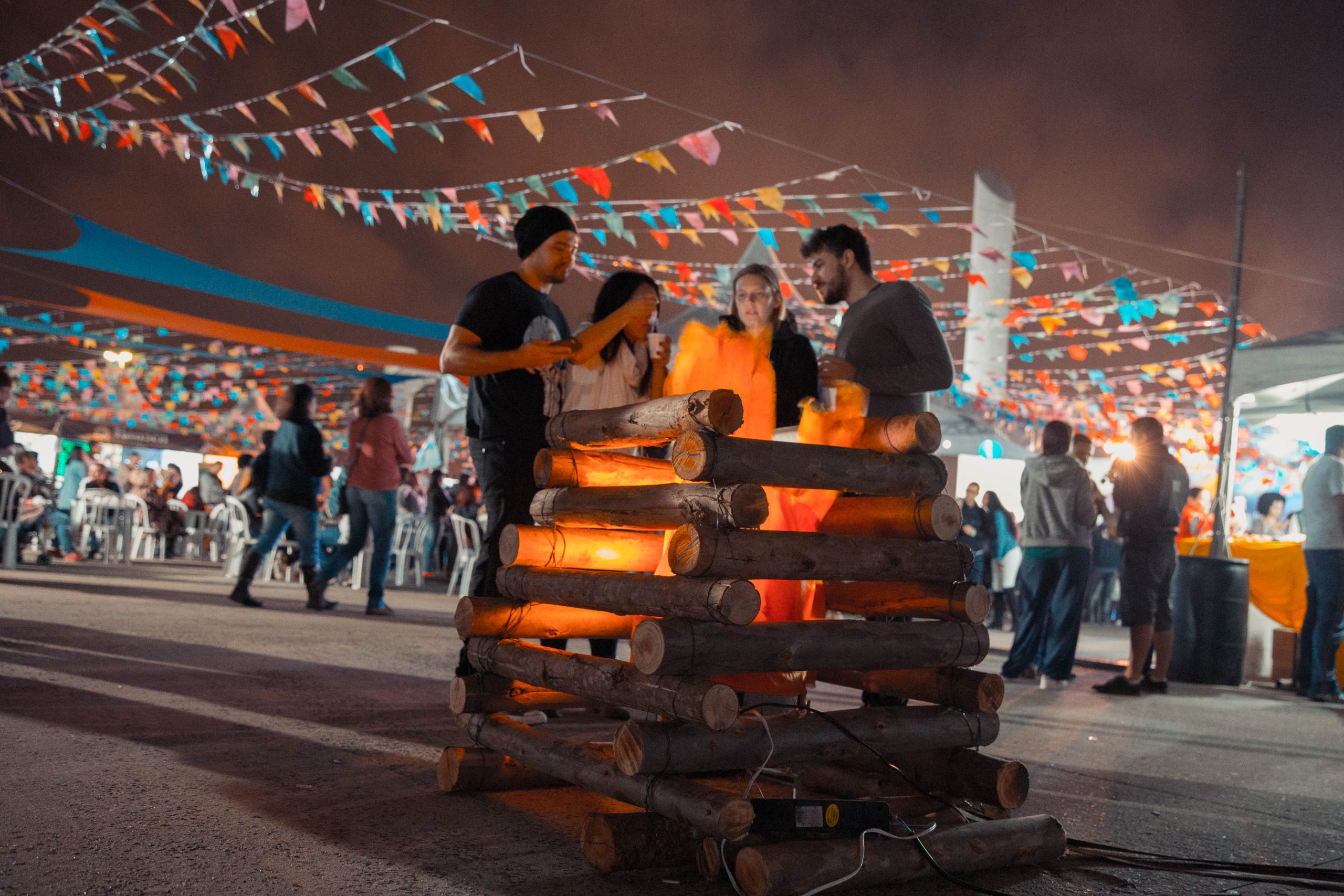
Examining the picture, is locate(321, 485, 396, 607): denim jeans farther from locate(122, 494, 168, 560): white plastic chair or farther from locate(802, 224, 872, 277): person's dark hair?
locate(122, 494, 168, 560): white plastic chair

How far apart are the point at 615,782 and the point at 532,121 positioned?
246 inches

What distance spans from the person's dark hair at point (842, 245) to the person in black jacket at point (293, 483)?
5468mm

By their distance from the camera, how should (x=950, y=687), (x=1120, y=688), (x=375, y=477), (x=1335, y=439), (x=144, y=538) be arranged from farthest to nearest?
(x=144, y=538) < (x=375, y=477) < (x=1335, y=439) < (x=1120, y=688) < (x=950, y=687)

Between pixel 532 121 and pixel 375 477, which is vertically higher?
pixel 532 121

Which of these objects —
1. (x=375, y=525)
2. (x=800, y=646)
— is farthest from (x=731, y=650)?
(x=375, y=525)

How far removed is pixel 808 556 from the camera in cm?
240

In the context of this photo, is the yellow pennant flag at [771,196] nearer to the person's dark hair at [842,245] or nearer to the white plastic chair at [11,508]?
the person's dark hair at [842,245]

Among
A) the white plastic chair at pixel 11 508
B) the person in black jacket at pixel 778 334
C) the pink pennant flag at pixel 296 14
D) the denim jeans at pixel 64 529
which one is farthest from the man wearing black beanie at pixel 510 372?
the denim jeans at pixel 64 529

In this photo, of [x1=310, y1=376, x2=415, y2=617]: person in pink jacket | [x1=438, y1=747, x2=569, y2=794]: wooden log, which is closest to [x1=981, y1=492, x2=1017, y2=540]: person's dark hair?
[x1=310, y1=376, x2=415, y2=617]: person in pink jacket

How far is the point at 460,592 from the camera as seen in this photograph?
11.7m

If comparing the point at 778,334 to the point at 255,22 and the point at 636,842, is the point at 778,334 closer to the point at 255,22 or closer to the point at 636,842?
the point at 636,842

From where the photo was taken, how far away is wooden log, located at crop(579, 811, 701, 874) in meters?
2.08

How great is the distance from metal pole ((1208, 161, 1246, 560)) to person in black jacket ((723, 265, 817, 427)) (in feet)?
18.2

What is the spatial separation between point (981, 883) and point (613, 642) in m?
1.86
